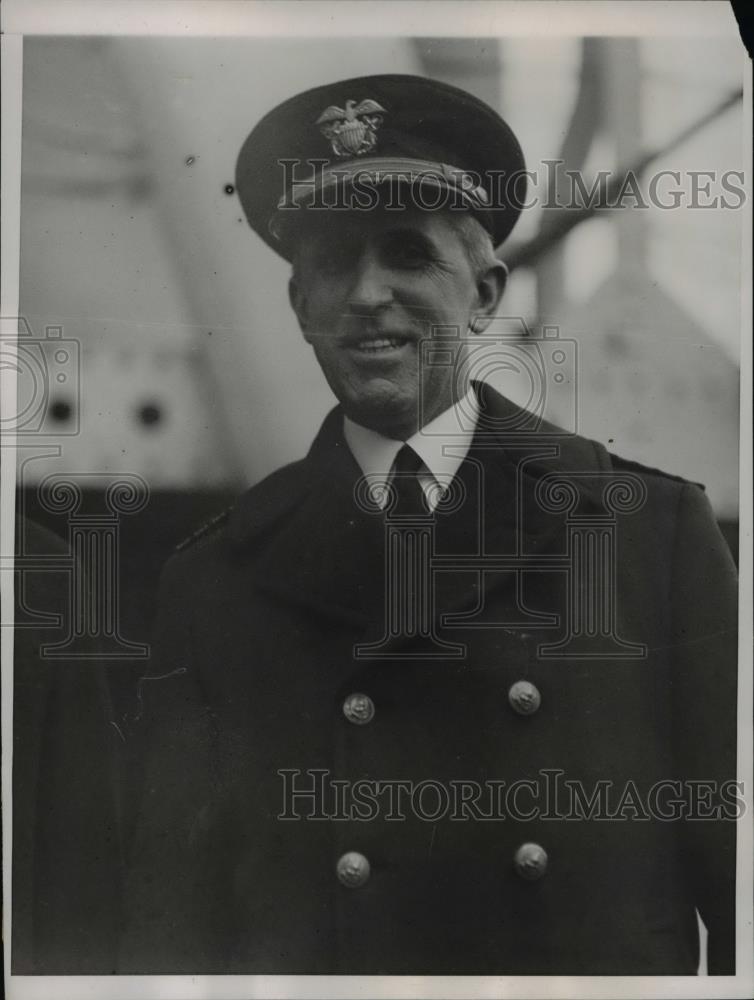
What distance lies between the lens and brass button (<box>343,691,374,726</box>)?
215 centimetres

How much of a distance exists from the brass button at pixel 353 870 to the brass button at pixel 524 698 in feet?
1.42

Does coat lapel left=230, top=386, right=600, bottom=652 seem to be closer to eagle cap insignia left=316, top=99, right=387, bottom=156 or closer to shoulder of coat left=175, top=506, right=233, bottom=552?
shoulder of coat left=175, top=506, right=233, bottom=552

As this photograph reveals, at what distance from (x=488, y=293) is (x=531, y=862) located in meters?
1.13

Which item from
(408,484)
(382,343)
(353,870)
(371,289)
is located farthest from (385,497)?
(353,870)

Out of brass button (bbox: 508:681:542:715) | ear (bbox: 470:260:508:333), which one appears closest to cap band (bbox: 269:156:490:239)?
ear (bbox: 470:260:508:333)

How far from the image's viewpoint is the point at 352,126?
86.6 inches

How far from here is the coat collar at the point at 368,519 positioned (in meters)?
2.20

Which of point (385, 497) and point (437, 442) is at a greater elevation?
point (437, 442)

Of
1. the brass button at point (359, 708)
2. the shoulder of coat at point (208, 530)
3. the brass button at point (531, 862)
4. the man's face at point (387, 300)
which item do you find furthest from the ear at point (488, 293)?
the brass button at point (531, 862)

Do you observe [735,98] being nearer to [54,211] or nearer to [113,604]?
[54,211]

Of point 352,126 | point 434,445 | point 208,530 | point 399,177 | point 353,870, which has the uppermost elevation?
point 352,126

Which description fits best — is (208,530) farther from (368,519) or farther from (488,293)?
(488,293)

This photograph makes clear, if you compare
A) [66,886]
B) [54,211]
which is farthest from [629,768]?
[54,211]

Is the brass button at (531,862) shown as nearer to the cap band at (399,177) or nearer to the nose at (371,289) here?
the nose at (371,289)
